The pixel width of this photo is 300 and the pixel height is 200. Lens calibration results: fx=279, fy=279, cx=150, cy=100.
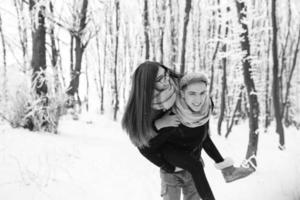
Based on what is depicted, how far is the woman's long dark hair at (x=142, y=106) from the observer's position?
1.67m

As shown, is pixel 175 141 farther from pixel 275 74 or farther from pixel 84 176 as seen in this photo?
pixel 275 74

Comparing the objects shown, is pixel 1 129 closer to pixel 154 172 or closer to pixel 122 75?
pixel 154 172

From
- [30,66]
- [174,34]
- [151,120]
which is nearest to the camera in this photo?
[151,120]

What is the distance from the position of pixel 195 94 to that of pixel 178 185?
2.17ft

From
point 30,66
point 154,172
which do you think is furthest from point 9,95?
point 154,172

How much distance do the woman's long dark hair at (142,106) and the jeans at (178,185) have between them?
1.18 feet

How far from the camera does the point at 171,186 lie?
6.28 feet

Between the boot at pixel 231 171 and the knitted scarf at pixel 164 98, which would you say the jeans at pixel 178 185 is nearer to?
the boot at pixel 231 171

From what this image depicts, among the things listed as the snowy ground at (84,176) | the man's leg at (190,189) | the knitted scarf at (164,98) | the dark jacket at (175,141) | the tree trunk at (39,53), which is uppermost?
the tree trunk at (39,53)

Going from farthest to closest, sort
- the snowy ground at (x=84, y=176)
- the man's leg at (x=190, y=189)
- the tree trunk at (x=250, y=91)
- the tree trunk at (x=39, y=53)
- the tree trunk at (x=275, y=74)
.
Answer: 1. the tree trunk at (x=275, y=74)
2. the tree trunk at (x=250, y=91)
3. the tree trunk at (x=39, y=53)
4. the snowy ground at (x=84, y=176)
5. the man's leg at (x=190, y=189)

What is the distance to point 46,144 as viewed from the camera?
458 cm

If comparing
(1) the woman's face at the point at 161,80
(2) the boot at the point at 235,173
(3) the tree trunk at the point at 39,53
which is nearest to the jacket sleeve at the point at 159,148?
(1) the woman's face at the point at 161,80

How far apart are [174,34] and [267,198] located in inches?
696

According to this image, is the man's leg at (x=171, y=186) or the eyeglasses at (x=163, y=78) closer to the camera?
the eyeglasses at (x=163, y=78)
